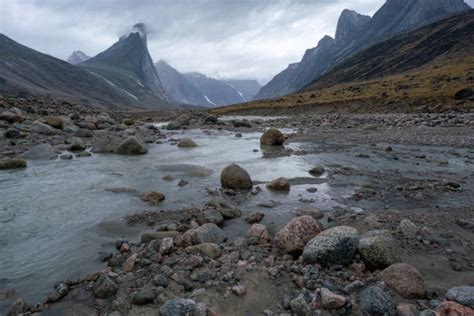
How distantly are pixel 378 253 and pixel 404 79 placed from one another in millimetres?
95718

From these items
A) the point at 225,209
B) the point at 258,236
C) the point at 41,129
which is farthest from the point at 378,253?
the point at 41,129

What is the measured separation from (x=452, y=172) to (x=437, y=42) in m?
143

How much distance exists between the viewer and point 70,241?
8062 mm

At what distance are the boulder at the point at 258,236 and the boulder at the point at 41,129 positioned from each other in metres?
24.6

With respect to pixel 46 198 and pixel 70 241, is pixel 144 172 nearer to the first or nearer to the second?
pixel 46 198

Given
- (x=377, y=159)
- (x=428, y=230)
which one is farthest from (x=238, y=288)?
(x=377, y=159)

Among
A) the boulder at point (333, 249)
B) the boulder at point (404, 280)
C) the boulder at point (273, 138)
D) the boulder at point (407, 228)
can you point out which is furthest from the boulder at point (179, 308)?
the boulder at point (273, 138)

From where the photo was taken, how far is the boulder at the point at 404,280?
551 cm

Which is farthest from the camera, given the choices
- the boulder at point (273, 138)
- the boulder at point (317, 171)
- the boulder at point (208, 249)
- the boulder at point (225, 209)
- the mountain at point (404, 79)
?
the mountain at point (404, 79)

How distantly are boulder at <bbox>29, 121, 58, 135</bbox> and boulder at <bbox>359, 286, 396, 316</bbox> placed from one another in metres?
27.9

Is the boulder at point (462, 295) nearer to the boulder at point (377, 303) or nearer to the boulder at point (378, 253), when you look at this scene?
the boulder at point (377, 303)

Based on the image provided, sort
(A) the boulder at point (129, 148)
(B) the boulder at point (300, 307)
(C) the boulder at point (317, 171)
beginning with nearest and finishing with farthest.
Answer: (B) the boulder at point (300, 307), (C) the boulder at point (317, 171), (A) the boulder at point (129, 148)

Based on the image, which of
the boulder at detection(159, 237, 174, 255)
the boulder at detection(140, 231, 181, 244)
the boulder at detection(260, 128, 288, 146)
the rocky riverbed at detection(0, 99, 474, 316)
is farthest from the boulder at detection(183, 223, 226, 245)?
the boulder at detection(260, 128, 288, 146)

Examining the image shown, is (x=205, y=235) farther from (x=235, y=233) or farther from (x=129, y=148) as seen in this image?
(x=129, y=148)
